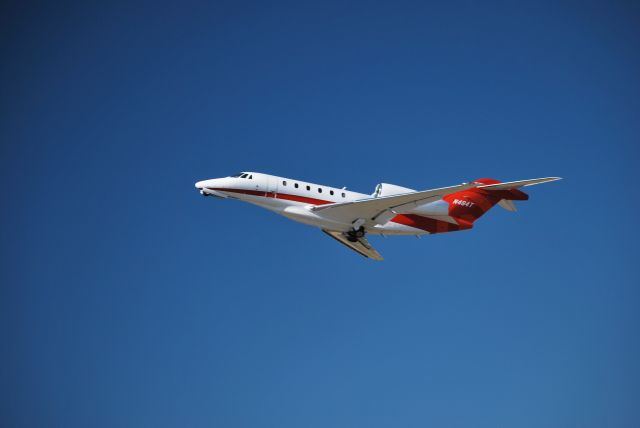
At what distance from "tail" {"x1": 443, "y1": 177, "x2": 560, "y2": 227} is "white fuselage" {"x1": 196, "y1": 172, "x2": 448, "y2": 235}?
10.5 ft

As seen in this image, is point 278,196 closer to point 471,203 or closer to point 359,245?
point 359,245

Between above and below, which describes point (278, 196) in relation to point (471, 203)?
Result: below

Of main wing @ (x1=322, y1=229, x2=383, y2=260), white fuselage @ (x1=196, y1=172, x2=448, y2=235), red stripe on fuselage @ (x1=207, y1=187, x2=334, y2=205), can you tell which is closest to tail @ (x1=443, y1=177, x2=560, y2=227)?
white fuselage @ (x1=196, y1=172, x2=448, y2=235)

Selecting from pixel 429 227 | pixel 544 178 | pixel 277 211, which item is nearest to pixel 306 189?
pixel 277 211

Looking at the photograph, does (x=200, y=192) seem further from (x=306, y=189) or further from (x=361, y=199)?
(x=361, y=199)

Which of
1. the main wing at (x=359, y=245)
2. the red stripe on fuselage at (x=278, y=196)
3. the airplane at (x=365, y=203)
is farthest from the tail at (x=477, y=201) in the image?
the red stripe on fuselage at (x=278, y=196)

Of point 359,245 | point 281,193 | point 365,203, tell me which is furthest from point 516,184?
point 281,193

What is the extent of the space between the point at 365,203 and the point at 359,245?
4.07 metres

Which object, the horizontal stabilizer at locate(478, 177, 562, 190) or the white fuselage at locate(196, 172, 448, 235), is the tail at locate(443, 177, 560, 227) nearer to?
the horizontal stabilizer at locate(478, 177, 562, 190)

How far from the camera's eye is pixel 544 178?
2038 centimetres

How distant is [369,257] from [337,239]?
1.83 m

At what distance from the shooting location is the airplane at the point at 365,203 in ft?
74.8

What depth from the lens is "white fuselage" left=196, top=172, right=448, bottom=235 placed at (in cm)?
2328

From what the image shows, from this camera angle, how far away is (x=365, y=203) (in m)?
22.5
